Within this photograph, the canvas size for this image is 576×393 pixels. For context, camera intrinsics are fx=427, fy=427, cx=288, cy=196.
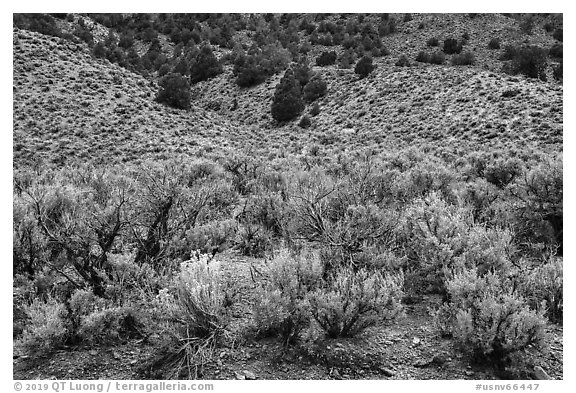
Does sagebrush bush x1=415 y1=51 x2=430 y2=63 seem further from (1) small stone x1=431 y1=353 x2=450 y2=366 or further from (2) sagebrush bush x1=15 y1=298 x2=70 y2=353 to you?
(2) sagebrush bush x1=15 y1=298 x2=70 y2=353

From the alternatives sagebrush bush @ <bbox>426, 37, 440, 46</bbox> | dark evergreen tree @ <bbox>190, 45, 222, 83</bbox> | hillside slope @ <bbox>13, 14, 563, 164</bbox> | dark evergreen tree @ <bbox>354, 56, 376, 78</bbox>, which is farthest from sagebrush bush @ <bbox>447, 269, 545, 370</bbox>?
sagebrush bush @ <bbox>426, 37, 440, 46</bbox>

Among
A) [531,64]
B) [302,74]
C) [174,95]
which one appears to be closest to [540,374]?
[174,95]

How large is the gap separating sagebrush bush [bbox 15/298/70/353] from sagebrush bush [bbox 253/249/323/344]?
179 centimetres

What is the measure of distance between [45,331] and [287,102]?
1243 inches

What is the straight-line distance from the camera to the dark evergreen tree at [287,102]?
33969 millimetres

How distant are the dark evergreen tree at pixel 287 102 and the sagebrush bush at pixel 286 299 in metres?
30.1

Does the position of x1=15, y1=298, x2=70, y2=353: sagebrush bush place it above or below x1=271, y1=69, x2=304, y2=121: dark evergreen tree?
above

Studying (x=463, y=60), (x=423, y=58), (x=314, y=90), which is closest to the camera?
(x=463, y=60)

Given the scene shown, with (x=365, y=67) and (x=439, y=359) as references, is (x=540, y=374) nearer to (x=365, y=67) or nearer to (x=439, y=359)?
(x=439, y=359)

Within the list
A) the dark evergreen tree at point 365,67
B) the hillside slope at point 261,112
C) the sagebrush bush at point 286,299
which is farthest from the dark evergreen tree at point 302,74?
the sagebrush bush at point 286,299

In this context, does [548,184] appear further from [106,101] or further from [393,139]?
[106,101]

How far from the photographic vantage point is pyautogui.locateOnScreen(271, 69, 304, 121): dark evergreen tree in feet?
111

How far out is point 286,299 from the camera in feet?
13.6

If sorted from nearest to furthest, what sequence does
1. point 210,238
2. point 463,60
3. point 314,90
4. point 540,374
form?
Answer: point 540,374 → point 210,238 → point 463,60 → point 314,90
